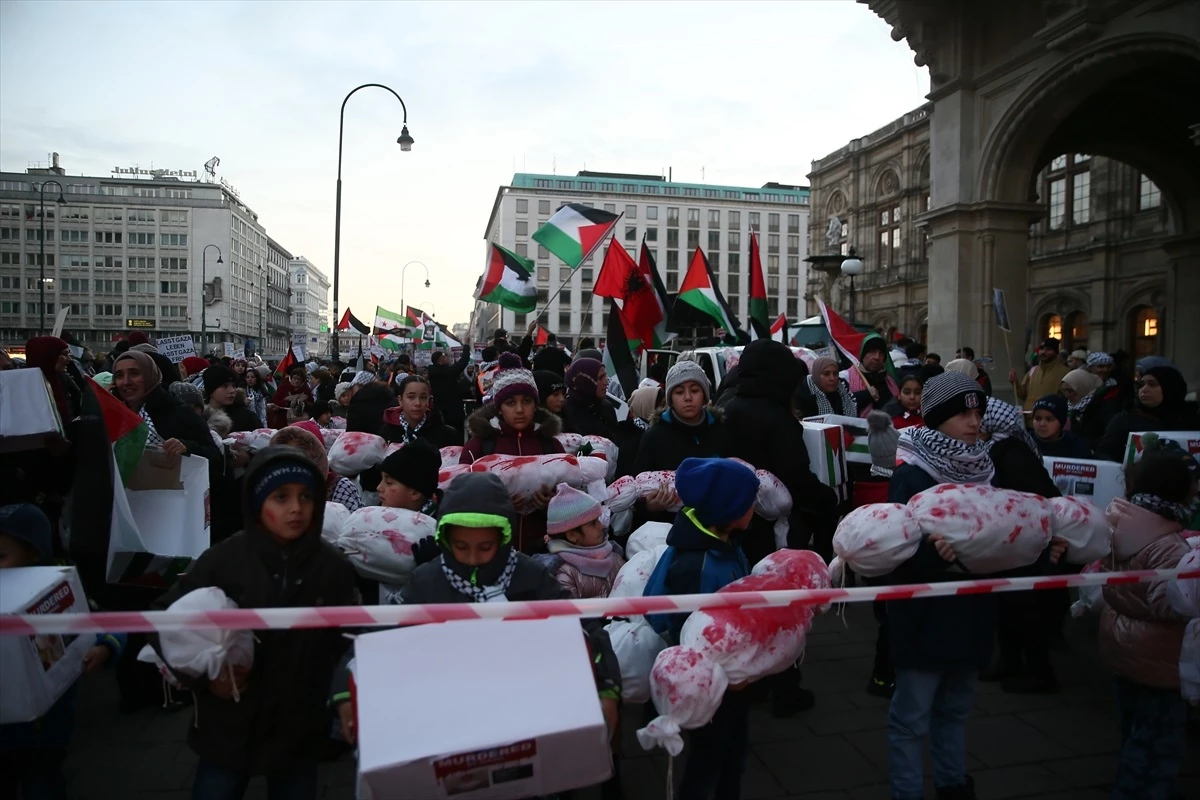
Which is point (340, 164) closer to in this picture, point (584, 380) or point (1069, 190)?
point (584, 380)

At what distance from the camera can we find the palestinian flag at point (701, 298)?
11.8 metres

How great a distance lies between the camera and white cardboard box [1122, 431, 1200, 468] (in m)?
4.82

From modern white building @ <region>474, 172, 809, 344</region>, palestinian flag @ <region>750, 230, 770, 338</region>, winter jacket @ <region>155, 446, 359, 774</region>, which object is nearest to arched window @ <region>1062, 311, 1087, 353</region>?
palestinian flag @ <region>750, 230, 770, 338</region>

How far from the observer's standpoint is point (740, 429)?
4.41 meters

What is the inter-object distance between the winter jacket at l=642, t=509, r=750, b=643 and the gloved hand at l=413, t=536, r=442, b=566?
33.8 inches

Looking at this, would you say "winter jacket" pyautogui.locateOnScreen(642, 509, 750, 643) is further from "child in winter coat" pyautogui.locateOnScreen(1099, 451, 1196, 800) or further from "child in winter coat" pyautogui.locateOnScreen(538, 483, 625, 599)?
"child in winter coat" pyautogui.locateOnScreen(1099, 451, 1196, 800)

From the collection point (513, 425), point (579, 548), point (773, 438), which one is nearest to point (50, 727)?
point (579, 548)

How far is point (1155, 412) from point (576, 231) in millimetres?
8661

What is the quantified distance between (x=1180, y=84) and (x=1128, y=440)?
42.2 feet

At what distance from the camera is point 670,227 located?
109 m

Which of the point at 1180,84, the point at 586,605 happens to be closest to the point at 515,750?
the point at 586,605

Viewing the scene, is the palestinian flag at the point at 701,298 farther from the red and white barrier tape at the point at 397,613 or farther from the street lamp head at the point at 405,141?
the street lamp head at the point at 405,141

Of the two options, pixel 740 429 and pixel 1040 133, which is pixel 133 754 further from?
pixel 1040 133

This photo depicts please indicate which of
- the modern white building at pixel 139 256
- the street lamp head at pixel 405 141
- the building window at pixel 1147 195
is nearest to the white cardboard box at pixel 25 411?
the street lamp head at pixel 405 141
